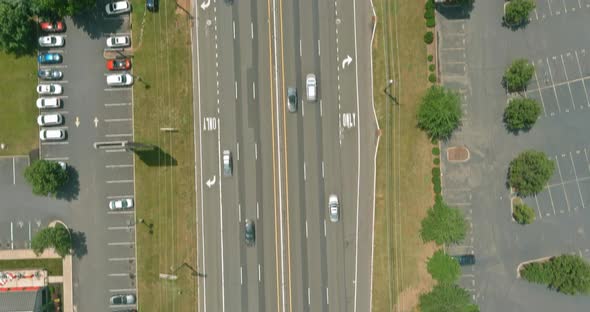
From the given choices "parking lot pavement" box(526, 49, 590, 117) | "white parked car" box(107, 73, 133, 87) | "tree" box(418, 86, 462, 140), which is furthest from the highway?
"parking lot pavement" box(526, 49, 590, 117)

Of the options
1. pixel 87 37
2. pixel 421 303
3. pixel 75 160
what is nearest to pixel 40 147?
pixel 75 160

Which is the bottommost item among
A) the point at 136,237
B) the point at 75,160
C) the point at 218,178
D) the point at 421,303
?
the point at 421,303

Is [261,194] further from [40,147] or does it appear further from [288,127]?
[40,147]

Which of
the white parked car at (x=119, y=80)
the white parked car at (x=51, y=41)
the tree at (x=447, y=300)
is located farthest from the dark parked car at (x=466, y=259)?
the white parked car at (x=51, y=41)

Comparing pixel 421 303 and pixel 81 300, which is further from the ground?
pixel 81 300

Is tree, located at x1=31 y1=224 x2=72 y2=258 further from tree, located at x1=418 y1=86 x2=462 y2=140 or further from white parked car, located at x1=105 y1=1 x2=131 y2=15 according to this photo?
tree, located at x1=418 y1=86 x2=462 y2=140

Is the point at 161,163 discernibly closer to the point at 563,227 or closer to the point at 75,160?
the point at 75,160
